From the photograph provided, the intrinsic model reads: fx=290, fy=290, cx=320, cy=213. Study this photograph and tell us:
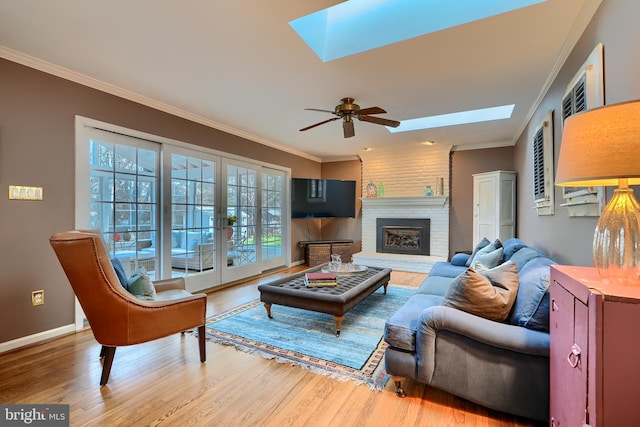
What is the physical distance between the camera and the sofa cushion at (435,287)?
2698 mm

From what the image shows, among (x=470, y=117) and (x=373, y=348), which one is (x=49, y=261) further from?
(x=470, y=117)

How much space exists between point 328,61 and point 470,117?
283cm

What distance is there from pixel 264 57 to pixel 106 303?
2.19m

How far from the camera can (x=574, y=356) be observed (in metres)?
1.01

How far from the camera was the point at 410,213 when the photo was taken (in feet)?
19.9

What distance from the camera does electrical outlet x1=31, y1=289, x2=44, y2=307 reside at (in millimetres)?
2549

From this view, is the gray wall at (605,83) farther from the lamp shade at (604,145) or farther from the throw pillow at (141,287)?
the throw pillow at (141,287)

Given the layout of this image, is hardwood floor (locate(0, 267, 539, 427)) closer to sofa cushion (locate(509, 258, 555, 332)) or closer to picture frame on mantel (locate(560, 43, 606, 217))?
sofa cushion (locate(509, 258, 555, 332))

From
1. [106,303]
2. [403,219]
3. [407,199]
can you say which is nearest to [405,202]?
[407,199]

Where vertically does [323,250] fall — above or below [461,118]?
below

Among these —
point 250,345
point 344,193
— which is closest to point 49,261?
point 250,345

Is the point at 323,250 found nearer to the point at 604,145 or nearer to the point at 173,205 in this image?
the point at 173,205

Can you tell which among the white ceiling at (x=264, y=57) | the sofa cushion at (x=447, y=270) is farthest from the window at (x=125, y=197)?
the sofa cushion at (x=447, y=270)

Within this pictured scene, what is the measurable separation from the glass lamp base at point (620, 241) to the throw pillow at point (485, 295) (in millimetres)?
709
